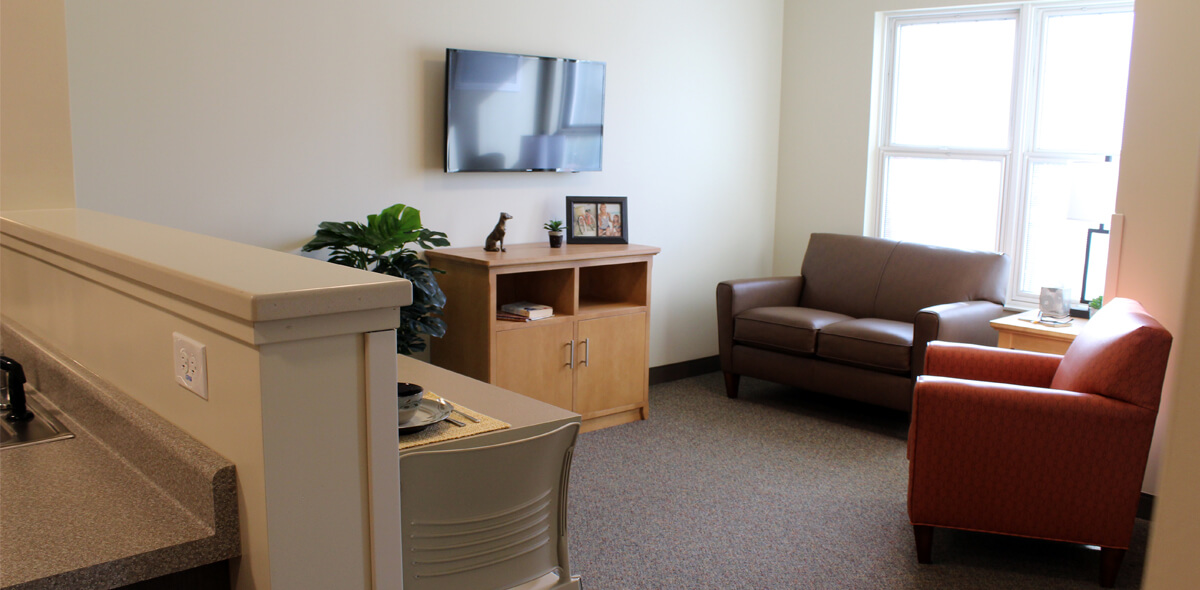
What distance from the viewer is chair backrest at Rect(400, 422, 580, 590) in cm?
149

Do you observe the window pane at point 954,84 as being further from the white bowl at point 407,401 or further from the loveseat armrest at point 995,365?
the white bowl at point 407,401

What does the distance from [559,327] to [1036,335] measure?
2085mm

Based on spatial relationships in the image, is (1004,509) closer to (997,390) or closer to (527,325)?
(997,390)

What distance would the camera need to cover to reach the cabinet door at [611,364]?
4324 millimetres

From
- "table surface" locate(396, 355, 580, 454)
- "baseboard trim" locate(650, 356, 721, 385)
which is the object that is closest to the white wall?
"baseboard trim" locate(650, 356, 721, 385)

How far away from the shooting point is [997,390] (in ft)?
9.23

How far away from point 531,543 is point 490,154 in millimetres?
2813

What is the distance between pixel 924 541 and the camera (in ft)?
9.73

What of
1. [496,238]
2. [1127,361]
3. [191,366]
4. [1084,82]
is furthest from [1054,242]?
[191,366]

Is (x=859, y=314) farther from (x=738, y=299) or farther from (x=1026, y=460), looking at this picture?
(x=1026, y=460)

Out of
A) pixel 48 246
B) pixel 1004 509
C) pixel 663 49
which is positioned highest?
pixel 663 49

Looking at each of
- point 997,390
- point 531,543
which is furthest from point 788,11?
point 531,543

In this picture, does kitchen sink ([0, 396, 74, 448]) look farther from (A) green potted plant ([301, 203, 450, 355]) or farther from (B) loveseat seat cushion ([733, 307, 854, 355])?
(B) loveseat seat cushion ([733, 307, 854, 355])

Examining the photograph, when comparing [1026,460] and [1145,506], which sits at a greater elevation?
[1026,460]
